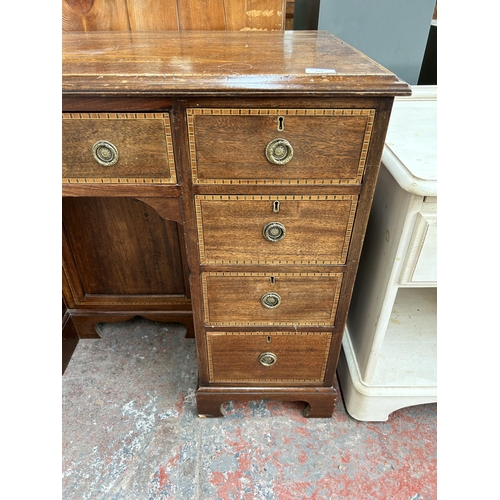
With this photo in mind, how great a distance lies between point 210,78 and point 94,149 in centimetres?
28

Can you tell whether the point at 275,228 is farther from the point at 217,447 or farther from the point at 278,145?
the point at 217,447

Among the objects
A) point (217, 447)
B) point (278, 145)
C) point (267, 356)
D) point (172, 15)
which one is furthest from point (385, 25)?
point (217, 447)

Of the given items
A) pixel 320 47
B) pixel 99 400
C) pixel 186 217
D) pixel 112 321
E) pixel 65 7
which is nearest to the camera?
pixel 186 217

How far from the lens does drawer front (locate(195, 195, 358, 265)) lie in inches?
32.0

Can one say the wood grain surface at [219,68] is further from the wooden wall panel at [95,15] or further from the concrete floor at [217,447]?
the concrete floor at [217,447]

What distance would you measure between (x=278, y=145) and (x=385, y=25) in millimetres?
788

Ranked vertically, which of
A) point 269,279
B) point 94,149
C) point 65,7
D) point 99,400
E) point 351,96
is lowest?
point 99,400

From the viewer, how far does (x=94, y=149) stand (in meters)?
0.75

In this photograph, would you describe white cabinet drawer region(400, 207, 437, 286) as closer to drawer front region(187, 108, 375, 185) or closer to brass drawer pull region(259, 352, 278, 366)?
drawer front region(187, 108, 375, 185)

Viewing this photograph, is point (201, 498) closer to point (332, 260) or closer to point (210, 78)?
point (332, 260)

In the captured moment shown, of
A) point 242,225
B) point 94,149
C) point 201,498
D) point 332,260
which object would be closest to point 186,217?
point 242,225

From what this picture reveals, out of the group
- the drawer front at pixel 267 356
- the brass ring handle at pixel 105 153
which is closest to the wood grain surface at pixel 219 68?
the brass ring handle at pixel 105 153

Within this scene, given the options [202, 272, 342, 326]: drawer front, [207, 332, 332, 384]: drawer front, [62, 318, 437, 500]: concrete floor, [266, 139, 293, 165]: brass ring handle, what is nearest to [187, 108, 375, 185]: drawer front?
[266, 139, 293, 165]: brass ring handle

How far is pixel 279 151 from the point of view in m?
0.75
